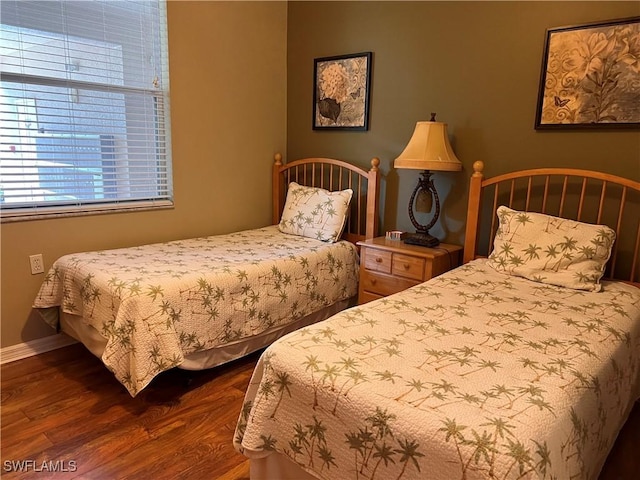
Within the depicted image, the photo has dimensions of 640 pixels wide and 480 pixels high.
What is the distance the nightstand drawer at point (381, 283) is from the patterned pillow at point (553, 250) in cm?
53

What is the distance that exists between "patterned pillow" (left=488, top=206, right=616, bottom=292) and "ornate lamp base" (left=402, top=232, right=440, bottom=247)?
44cm

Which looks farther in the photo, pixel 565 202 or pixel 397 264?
pixel 397 264

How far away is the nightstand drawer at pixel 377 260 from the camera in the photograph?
2721mm

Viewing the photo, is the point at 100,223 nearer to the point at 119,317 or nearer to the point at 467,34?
the point at 119,317

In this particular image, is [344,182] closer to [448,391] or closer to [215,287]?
[215,287]

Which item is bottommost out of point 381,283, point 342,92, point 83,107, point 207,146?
point 381,283

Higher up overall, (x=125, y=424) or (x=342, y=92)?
(x=342, y=92)

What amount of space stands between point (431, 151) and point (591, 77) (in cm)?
85

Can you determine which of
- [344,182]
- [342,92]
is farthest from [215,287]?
[342,92]

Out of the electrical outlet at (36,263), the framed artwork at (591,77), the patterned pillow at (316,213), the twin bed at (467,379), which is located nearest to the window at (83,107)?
the electrical outlet at (36,263)

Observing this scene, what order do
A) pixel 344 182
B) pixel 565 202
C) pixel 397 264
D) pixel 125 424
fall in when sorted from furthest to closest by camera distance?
pixel 344 182, pixel 397 264, pixel 565 202, pixel 125 424

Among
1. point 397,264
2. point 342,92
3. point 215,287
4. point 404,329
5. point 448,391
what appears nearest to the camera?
point 448,391

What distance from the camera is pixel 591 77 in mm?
2279

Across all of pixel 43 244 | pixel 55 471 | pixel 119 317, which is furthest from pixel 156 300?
pixel 43 244
